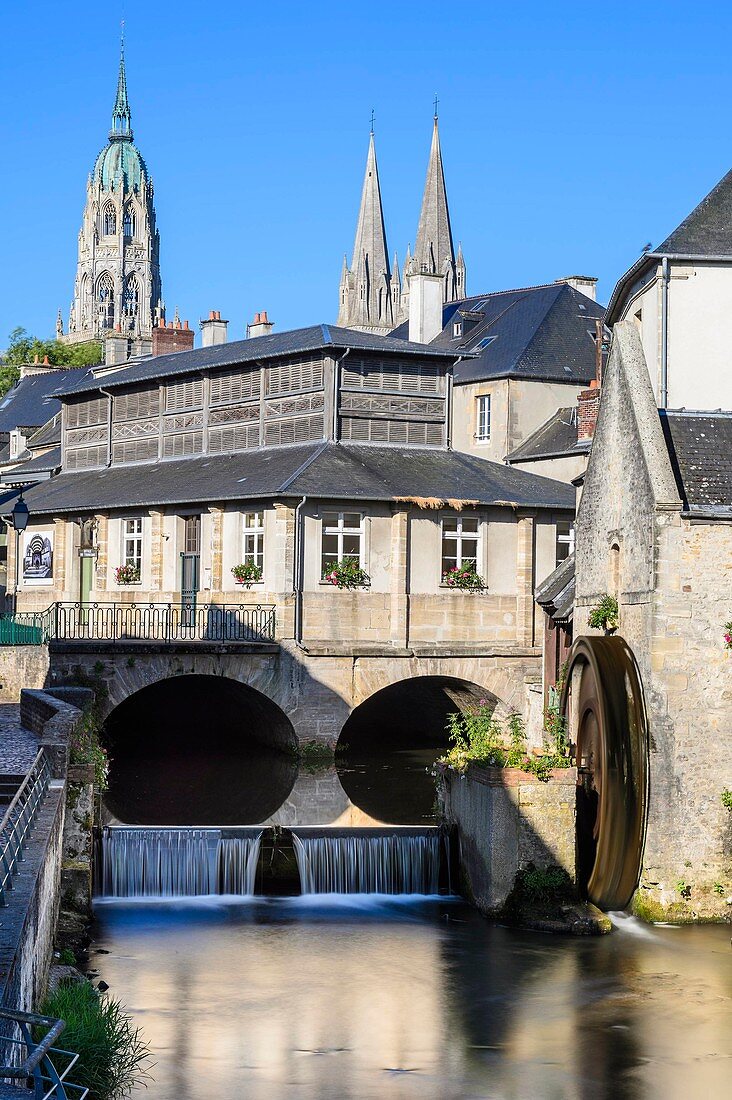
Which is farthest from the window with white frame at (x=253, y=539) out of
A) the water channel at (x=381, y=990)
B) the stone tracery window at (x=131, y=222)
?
the stone tracery window at (x=131, y=222)

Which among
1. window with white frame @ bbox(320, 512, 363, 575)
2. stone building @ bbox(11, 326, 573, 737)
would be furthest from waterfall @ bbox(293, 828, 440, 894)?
window with white frame @ bbox(320, 512, 363, 575)

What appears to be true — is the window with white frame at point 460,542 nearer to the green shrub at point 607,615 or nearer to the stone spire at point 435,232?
the green shrub at point 607,615

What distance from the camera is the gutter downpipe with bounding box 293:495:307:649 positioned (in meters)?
30.6

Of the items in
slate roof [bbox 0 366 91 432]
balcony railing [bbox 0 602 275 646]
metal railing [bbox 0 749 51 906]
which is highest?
slate roof [bbox 0 366 91 432]

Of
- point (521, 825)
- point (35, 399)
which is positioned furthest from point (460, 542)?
point (35, 399)

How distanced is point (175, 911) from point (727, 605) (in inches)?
282

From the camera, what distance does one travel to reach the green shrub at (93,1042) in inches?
389

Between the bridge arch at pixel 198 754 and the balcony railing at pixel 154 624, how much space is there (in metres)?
0.93

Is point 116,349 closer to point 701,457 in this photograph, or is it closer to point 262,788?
point 262,788

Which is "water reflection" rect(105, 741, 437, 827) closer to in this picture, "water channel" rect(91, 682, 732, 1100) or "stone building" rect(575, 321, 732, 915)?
"water channel" rect(91, 682, 732, 1100)

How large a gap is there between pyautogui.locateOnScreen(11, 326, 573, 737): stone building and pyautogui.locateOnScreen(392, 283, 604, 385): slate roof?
11.0ft

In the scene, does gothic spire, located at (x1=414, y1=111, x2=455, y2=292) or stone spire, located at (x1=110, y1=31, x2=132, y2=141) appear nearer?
gothic spire, located at (x1=414, y1=111, x2=455, y2=292)

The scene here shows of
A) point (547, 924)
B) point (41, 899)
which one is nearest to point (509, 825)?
point (547, 924)

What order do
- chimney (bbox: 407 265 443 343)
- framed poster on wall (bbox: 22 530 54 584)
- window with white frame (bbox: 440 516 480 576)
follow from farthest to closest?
chimney (bbox: 407 265 443 343), framed poster on wall (bbox: 22 530 54 584), window with white frame (bbox: 440 516 480 576)
